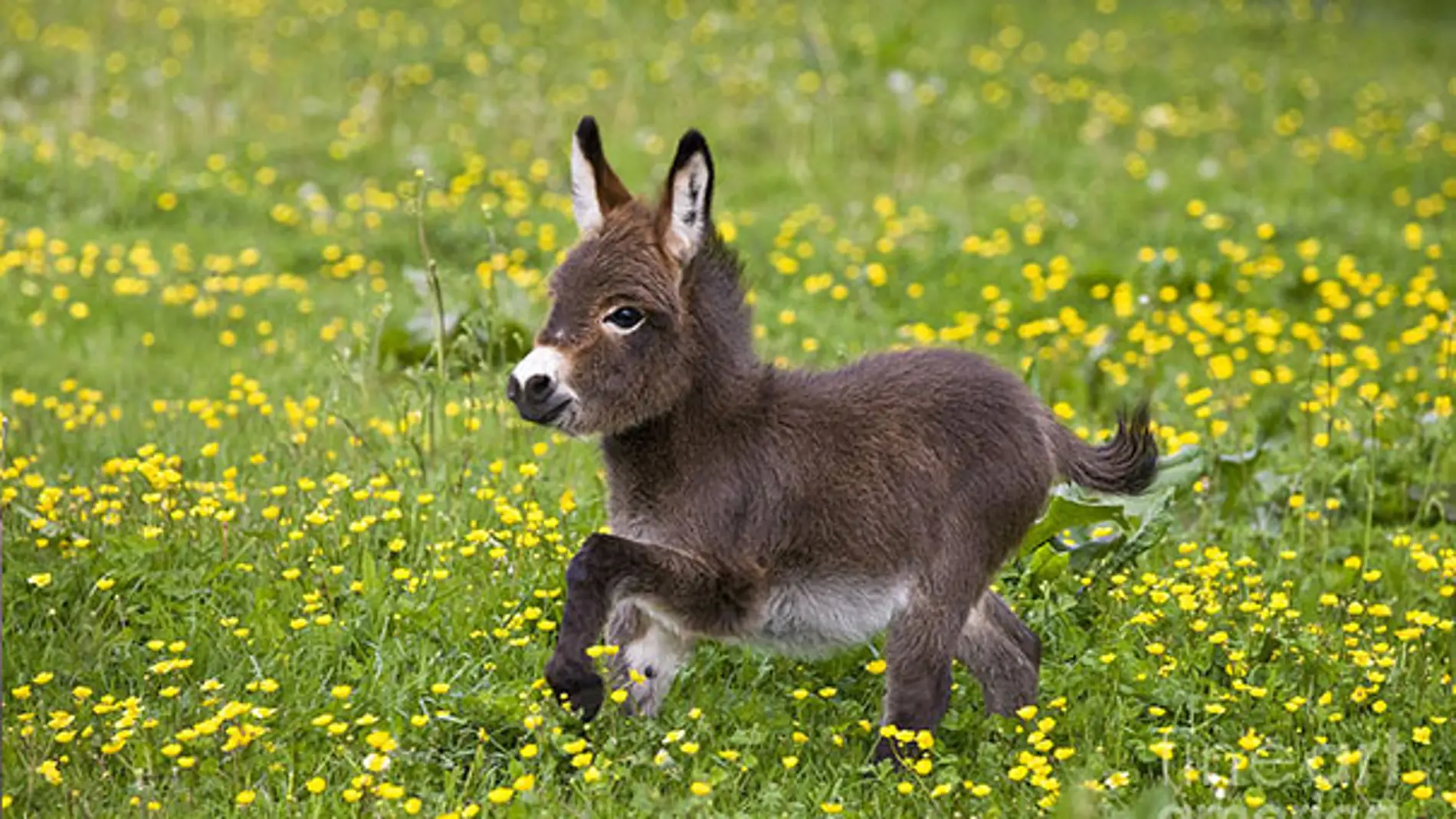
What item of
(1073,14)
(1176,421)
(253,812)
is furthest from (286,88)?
(253,812)

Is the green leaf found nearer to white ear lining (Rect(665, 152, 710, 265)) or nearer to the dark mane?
the dark mane

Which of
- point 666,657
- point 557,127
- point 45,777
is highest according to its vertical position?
point 45,777

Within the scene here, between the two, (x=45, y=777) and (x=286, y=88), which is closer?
(x=45, y=777)

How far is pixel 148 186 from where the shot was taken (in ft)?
38.0

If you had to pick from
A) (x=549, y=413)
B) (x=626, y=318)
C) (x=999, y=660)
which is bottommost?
(x=999, y=660)

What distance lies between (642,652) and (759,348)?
359 centimetres

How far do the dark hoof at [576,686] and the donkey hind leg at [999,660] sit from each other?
1.05 m

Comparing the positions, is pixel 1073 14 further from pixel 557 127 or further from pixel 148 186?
pixel 148 186

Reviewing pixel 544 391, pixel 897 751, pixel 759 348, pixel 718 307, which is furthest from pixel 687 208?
pixel 759 348

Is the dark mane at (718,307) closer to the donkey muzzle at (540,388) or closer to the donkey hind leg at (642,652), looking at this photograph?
the donkey muzzle at (540,388)

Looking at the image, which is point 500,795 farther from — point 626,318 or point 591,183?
point 591,183

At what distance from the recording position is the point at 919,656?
4848 mm

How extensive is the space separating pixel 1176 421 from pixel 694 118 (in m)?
6.32

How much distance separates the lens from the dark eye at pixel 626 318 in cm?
476
